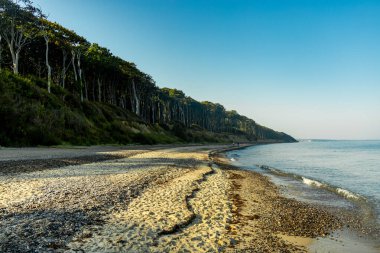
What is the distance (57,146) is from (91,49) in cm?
2791

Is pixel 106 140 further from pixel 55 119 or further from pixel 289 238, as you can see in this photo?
pixel 289 238

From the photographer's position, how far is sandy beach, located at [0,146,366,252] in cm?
622

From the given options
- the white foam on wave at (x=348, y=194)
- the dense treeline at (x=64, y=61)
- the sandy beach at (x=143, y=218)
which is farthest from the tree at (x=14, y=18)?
the white foam on wave at (x=348, y=194)

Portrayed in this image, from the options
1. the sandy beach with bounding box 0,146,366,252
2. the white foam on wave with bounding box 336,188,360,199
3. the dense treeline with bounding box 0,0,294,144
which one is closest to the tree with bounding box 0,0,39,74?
the dense treeline with bounding box 0,0,294,144

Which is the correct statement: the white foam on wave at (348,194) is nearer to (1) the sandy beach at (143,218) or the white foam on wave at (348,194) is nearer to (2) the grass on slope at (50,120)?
(1) the sandy beach at (143,218)

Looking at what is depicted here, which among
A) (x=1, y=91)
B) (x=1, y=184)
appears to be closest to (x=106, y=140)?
(x=1, y=91)

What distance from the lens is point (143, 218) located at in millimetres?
8031

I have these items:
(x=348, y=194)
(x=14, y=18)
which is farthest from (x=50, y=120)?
(x=348, y=194)

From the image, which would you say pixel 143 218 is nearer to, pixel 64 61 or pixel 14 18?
pixel 14 18

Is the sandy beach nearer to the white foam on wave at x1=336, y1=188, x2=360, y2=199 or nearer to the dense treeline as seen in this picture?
the white foam on wave at x1=336, y1=188, x2=360, y2=199

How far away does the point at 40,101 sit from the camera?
37656mm

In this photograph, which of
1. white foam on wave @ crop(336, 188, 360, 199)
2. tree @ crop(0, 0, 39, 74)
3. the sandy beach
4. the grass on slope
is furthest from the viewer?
tree @ crop(0, 0, 39, 74)

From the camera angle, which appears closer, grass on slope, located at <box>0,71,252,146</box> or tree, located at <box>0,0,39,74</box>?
grass on slope, located at <box>0,71,252,146</box>

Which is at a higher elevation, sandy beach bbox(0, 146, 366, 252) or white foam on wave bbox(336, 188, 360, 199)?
sandy beach bbox(0, 146, 366, 252)
